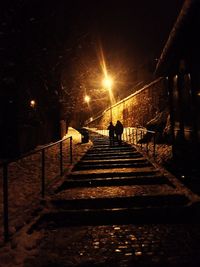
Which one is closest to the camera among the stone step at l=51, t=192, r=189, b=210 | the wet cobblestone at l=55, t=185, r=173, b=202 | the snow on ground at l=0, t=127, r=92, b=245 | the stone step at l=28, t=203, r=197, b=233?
the stone step at l=28, t=203, r=197, b=233

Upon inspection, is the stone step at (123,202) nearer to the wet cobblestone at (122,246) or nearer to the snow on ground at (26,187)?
the snow on ground at (26,187)

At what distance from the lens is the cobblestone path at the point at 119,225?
3.36 metres

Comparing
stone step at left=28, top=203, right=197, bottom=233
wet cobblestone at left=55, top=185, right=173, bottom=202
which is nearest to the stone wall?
wet cobblestone at left=55, top=185, right=173, bottom=202

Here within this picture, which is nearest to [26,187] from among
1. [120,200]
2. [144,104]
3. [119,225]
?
[120,200]

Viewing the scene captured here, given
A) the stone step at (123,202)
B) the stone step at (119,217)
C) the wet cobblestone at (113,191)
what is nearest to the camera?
the stone step at (119,217)

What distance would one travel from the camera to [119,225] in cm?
442

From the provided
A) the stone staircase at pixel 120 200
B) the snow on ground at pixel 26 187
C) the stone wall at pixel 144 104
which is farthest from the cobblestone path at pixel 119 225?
the stone wall at pixel 144 104

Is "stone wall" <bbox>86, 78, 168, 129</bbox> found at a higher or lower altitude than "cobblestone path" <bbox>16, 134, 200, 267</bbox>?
higher

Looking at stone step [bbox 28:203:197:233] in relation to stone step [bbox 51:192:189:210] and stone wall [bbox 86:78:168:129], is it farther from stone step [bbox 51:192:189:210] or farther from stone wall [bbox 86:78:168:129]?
stone wall [bbox 86:78:168:129]

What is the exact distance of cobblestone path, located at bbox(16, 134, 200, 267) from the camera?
336cm

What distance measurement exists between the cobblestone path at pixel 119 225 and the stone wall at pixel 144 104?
47.0ft

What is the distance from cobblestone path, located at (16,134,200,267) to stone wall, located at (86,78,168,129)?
14312 millimetres

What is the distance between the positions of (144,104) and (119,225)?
20729 mm

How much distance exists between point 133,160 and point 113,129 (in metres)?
7.29
